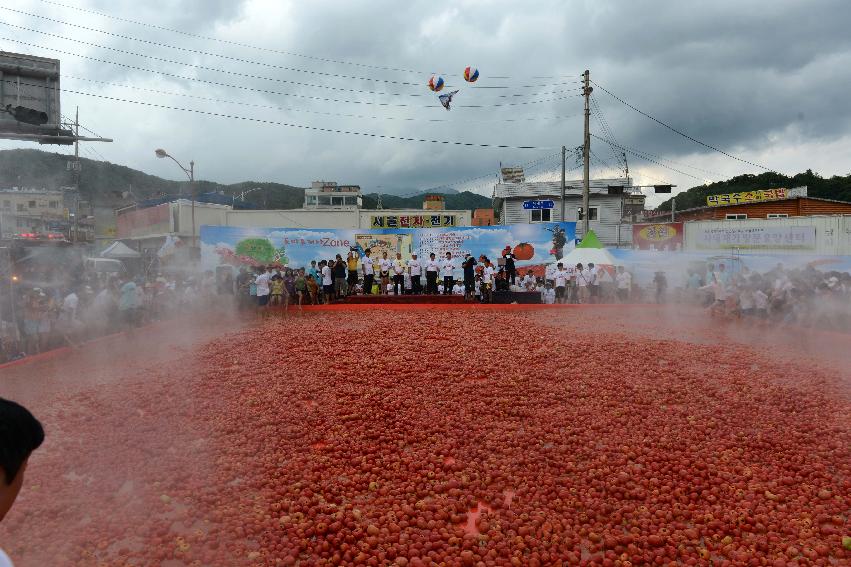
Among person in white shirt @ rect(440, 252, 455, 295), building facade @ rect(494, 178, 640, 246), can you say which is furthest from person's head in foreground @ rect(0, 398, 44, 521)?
building facade @ rect(494, 178, 640, 246)

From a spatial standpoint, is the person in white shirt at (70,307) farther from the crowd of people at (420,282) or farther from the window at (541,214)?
the window at (541,214)

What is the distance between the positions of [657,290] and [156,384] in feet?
43.5

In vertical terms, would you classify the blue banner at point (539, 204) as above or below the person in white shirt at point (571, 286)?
above

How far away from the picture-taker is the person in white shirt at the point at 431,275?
52.3ft

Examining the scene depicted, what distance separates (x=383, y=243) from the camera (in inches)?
748

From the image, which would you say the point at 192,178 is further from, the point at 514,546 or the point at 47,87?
the point at 514,546

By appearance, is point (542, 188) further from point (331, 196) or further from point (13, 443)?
point (13, 443)

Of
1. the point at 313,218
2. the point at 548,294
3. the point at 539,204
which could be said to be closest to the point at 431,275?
the point at 548,294

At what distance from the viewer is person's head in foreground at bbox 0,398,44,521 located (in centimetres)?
126

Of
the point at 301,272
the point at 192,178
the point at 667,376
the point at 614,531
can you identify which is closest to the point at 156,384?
the point at 614,531

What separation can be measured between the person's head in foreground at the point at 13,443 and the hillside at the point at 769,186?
4369 cm

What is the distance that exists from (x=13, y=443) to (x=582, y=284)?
15454 mm

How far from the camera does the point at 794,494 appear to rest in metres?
4.28

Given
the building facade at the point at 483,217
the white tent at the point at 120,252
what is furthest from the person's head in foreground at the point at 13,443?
the building facade at the point at 483,217
